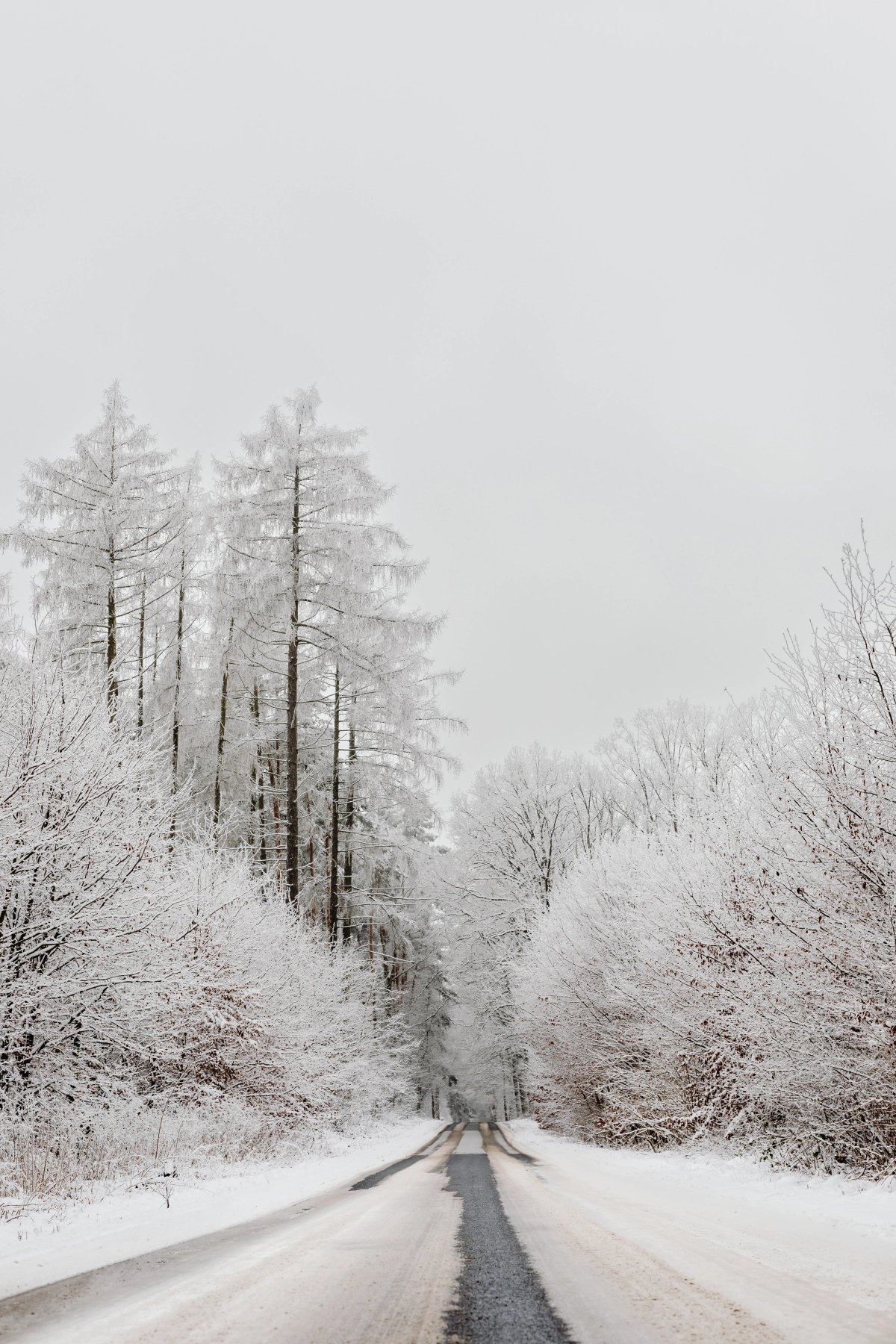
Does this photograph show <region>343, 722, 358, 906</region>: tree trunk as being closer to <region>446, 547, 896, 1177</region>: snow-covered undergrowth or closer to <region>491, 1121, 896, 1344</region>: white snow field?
<region>446, 547, 896, 1177</region>: snow-covered undergrowth

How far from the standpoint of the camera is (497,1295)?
12.4ft

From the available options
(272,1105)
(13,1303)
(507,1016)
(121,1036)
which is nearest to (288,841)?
(272,1105)

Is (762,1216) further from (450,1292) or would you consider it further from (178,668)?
(178,668)

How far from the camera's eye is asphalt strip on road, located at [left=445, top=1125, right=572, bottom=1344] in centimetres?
308

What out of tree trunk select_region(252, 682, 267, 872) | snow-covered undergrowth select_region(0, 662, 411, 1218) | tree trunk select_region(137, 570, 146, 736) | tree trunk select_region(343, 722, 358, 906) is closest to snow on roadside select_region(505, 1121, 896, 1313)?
snow-covered undergrowth select_region(0, 662, 411, 1218)

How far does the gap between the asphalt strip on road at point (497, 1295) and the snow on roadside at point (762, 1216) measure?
0.85 m

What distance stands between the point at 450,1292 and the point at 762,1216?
4103 mm

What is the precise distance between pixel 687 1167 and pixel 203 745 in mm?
18719

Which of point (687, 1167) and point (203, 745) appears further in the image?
point (203, 745)

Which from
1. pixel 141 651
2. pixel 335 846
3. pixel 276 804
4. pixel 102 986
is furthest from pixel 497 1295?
pixel 276 804

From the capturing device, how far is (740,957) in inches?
386

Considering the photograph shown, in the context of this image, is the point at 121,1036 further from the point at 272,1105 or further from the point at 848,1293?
the point at 848,1293

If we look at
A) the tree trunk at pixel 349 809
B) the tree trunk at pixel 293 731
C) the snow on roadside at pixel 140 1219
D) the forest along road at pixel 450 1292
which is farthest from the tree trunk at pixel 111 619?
the forest along road at pixel 450 1292

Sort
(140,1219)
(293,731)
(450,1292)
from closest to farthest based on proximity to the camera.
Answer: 1. (450,1292)
2. (140,1219)
3. (293,731)
